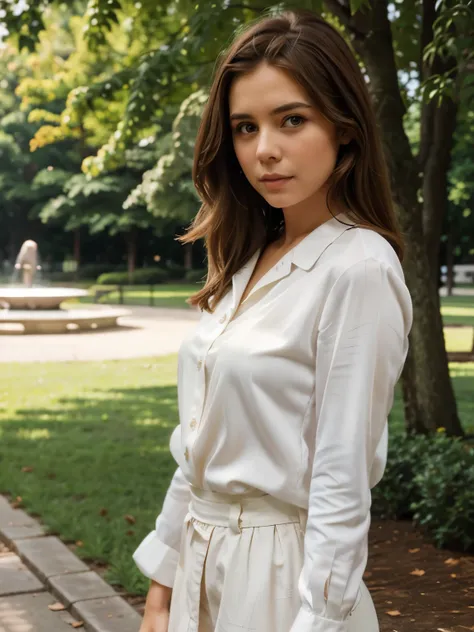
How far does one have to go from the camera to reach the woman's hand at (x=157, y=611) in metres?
1.95

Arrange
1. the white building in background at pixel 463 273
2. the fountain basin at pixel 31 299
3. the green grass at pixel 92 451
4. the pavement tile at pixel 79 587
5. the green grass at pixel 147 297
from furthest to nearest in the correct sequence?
1. the white building in background at pixel 463 273
2. the green grass at pixel 147 297
3. the fountain basin at pixel 31 299
4. the green grass at pixel 92 451
5. the pavement tile at pixel 79 587

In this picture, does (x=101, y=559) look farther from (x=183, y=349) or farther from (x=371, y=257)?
(x=371, y=257)

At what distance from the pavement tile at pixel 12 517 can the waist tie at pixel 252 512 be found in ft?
14.0

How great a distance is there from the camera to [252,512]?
65.2 inches

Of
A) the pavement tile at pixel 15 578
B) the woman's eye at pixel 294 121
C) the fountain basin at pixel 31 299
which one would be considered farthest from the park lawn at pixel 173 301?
the woman's eye at pixel 294 121

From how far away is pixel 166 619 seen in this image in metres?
1.95

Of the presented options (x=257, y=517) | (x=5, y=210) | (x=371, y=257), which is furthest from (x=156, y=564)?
(x=5, y=210)

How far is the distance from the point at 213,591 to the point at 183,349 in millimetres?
486

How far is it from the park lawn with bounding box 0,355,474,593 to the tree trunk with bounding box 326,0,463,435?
3.36 feet

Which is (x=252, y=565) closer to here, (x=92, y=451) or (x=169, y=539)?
(x=169, y=539)

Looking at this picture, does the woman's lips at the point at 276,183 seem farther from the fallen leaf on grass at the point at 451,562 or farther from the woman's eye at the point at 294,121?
the fallen leaf on grass at the point at 451,562

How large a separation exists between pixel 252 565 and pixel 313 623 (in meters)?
0.22

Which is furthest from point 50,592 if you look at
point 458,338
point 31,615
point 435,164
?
point 458,338

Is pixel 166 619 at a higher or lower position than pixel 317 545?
lower
